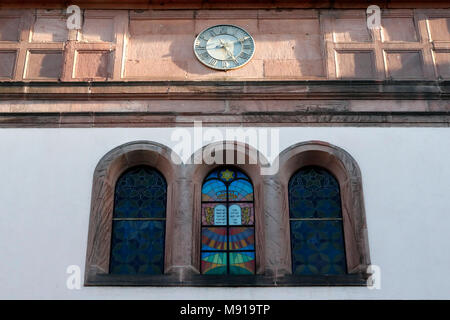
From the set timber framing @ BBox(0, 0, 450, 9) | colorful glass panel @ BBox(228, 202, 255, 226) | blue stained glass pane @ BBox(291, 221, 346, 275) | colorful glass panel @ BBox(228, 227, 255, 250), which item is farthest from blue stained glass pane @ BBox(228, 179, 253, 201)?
timber framing @ BBox(0, 0, 450, 9)

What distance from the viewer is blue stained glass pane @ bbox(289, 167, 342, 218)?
11.1m

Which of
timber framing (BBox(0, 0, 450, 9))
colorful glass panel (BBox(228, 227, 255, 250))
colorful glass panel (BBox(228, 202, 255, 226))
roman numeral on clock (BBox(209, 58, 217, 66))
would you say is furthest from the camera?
timber framing (BBox(0, 0, 450, 9))

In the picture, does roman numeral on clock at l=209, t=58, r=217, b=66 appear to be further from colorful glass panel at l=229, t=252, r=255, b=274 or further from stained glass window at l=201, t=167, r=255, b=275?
colorful glass panel at l=229, t=252, r=255, b=274

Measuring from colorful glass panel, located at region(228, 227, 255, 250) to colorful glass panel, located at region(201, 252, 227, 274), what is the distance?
0.21 metres

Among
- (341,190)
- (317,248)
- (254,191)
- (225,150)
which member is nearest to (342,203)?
(341,190)

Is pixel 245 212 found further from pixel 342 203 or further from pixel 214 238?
pixel 342 203

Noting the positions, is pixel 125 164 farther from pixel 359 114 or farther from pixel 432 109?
pixel 432 109

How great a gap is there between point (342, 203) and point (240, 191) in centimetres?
151

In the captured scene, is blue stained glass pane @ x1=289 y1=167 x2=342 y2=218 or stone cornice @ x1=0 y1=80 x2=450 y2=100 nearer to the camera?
blue stained glass pane @ x1=289 y1=167 x2=342 y2=218

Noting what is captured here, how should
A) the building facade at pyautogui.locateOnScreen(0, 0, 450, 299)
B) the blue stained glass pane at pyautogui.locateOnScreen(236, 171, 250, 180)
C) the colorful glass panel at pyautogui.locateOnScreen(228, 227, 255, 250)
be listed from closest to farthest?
the building facade at pyautogui.locateOnScreen(0, 0, 450, 299) → the colorful glass panel at pyautogui.locateOnScreen(228, 227, 255, 250) → the blue stained glass pane at pyautogui.locateOnScreen(236, 171, 250, 180)

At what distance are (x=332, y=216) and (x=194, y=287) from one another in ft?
7.71

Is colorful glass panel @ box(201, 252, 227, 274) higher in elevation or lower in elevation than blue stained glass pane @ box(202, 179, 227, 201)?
lower

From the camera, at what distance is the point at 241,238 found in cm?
1093

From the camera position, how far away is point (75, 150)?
11.2 metres
